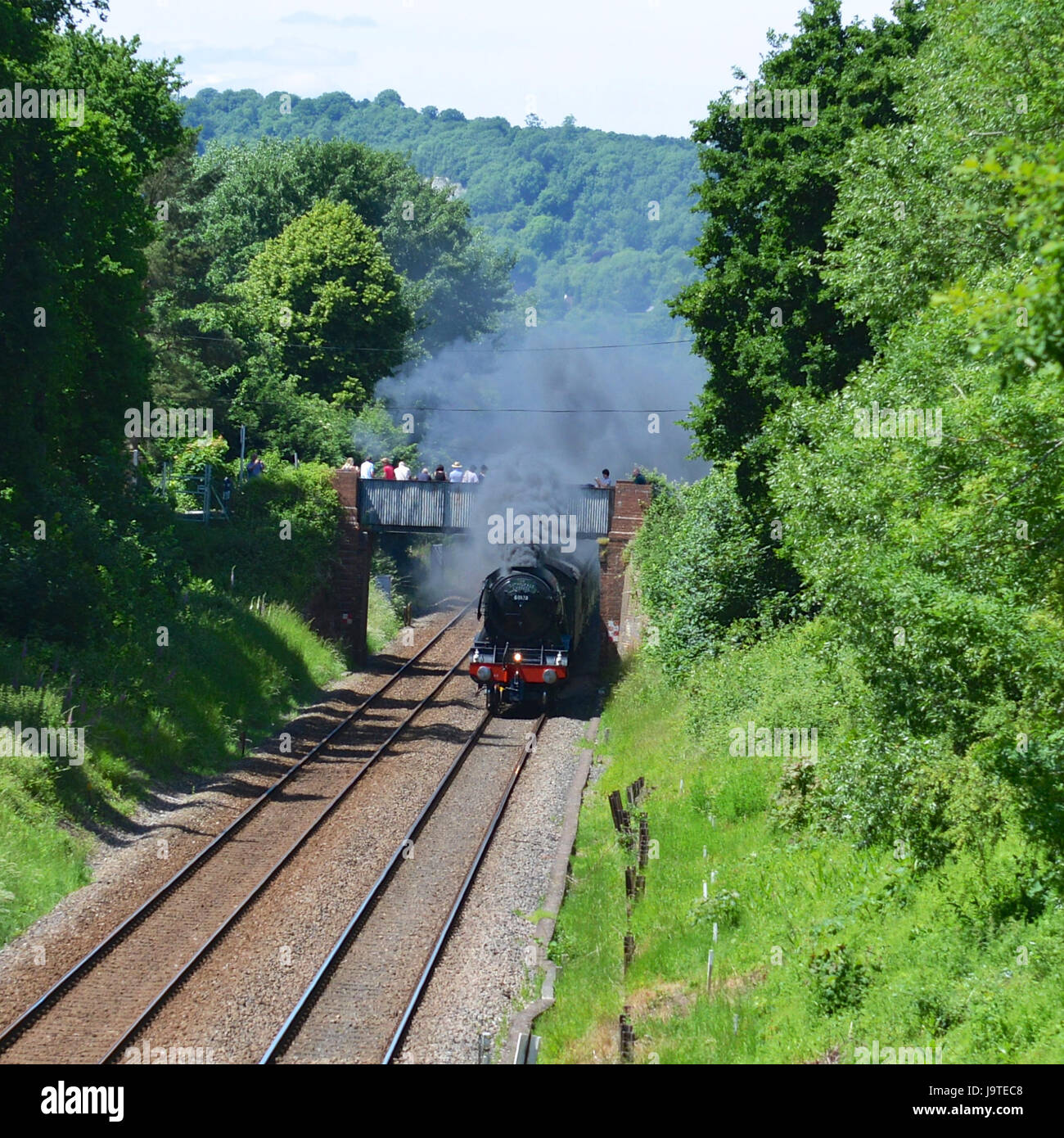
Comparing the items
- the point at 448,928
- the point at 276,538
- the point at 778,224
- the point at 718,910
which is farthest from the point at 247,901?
the point at 276,538

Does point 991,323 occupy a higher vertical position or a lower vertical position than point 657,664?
higher

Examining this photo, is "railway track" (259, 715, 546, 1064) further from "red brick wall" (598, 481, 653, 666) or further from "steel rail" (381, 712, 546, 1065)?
"red brick wall" (598, 481, 653, 666)

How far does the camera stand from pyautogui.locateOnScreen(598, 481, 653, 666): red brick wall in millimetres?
33312

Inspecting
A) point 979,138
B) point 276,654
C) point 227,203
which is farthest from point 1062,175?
point 227,203

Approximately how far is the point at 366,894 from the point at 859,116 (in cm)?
1658

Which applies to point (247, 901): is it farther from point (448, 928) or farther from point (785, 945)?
point (785, 945)

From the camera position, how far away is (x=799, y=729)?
60.2ft

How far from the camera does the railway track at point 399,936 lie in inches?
498

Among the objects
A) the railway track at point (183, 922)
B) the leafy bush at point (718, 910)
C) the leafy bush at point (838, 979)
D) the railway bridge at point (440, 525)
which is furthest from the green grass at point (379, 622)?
the leafy bush at point (838, 979)

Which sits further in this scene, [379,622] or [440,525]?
[379,622]

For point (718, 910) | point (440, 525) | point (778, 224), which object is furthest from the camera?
point (440, 525)

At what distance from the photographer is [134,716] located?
22500 millimetres

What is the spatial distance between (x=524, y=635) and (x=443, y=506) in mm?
6254
